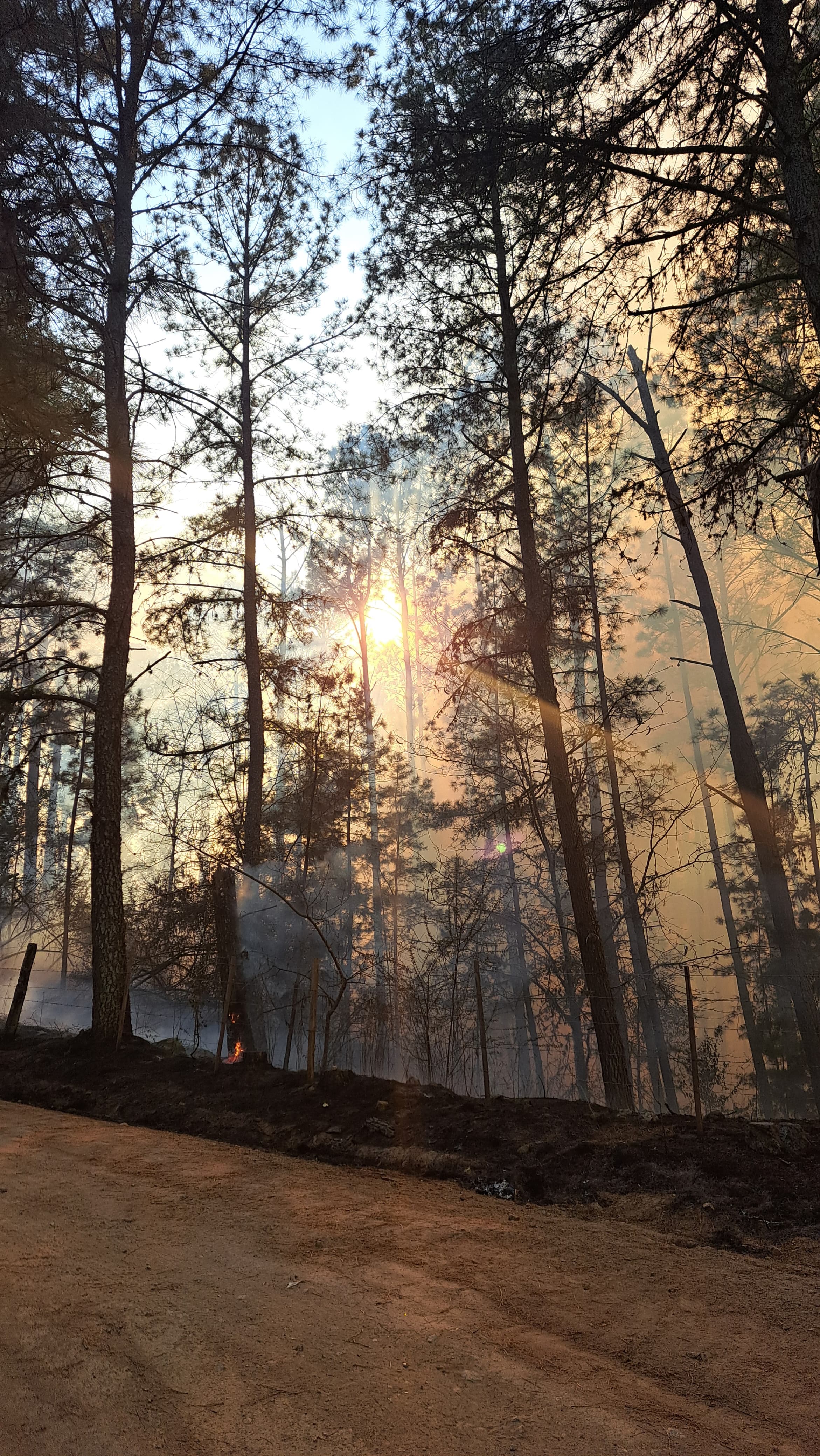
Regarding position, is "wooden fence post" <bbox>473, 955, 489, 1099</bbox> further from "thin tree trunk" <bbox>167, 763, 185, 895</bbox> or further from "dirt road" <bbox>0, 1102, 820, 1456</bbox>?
"thin tree trunk" <bbox>167, 763, 185, 895</bbox>

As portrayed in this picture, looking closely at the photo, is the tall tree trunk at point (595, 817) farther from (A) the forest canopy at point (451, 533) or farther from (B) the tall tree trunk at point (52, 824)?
(B) the tall tree trunk at point (52, 824)

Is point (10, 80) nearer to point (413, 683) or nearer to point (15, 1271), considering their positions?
point (15, 1271)

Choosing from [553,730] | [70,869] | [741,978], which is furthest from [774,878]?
[70,869]

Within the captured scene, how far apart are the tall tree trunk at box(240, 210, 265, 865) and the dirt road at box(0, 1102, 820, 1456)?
747cm

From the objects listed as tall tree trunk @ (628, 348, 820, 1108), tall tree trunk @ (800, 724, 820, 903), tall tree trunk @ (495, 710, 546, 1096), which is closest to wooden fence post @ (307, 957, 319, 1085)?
tall tree trunk @ (628, 348, 820, 1108)

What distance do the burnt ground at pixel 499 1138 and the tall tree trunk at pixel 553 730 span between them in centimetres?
147

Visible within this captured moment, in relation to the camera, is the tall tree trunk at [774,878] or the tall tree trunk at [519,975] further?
the tall tree trunk at [519,975]

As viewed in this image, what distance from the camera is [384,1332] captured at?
10.9ft

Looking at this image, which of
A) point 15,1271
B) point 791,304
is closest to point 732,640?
point 791,304

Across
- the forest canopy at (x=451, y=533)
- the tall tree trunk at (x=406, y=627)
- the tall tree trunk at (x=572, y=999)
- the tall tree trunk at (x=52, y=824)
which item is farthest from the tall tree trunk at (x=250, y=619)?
the tall tree trunk at (x=406, y=627)

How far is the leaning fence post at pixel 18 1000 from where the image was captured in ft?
35.3

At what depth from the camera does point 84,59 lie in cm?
836

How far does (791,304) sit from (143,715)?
17907 mm

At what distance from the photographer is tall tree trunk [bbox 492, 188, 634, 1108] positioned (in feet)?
26.8
